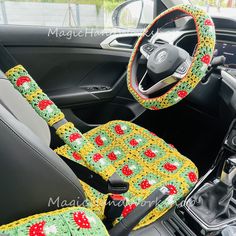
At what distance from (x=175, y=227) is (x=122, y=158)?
0.93 ft

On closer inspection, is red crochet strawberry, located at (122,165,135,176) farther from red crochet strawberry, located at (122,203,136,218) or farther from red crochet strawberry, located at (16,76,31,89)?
red crochet strawberry, located at (16,76,31,89)

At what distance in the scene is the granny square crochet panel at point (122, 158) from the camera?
0.50 meters

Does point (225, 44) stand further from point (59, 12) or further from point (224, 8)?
point (59, 12)

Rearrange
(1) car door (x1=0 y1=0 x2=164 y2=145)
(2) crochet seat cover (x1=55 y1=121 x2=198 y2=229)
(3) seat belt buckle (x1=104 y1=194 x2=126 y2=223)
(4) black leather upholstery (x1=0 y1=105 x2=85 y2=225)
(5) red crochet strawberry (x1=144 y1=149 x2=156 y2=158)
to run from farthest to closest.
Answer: (1) car door (x1=0 y1=0 x2=164 y2=145) < (5) red crochet strawberry (x1=144 y1=149 x2=156 y2=158) < (2) crochet seat cover (x1=55 y1=121 x2=198 y2=229) < (3) seat belt buckle (x1=104 y1=194 x2=126 y2=223) < (4) black leather upholstery (x1=0 y1=105 x2=85 y2=225)

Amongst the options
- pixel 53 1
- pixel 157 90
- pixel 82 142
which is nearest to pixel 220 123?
pixel 157 90

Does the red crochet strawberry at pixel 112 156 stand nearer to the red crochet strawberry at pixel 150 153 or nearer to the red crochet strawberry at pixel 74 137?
the red crochet strawberry at pixel 150 153

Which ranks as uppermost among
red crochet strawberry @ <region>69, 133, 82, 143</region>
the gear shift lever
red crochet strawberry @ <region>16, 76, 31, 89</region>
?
red crochet strawberry @ <region>16, 76, 31, 89</region>

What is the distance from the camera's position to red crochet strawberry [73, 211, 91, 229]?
1.65 ft

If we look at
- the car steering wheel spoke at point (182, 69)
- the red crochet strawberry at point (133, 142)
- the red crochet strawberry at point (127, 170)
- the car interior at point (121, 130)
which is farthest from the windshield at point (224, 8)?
the red crochet strawberry at point (127, 170)

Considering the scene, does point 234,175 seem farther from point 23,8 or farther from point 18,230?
point 23,8

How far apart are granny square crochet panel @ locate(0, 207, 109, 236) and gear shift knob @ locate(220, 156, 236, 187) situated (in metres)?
0.52

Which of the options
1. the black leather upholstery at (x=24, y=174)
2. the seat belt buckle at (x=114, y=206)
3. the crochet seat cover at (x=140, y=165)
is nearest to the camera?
the black leather upholstery at (x=24, y=174)

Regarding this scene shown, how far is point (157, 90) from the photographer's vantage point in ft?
2.78

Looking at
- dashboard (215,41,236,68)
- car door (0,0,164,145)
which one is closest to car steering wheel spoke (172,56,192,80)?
dashboard (215,41,236,68)
